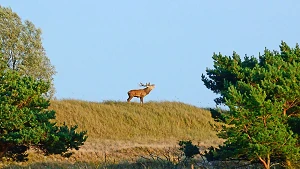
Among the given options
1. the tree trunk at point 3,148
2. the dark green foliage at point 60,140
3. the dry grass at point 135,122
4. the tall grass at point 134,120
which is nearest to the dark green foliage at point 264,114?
the dark green foliage at point 60,140

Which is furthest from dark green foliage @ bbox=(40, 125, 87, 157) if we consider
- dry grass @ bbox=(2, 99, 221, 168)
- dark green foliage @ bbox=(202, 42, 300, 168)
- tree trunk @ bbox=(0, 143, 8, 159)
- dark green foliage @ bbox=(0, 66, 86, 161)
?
dry grass @ bbox=(2, 99, 221, 168)

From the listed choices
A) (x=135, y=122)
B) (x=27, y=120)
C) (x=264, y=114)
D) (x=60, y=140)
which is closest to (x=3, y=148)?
(x=27, y=120)

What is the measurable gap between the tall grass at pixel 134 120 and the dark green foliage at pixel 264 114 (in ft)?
58.2

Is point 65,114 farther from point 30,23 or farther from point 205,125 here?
point 30,23

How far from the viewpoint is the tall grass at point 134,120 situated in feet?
95.8

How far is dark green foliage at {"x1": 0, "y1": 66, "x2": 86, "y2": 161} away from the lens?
42.2 feet

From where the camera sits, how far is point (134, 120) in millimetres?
31062

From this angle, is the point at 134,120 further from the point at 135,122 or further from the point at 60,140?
the point at 60,140

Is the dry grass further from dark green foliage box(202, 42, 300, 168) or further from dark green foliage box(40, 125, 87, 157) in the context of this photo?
dark green foliage box(202, 42, 300, 168)

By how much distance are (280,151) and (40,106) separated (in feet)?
21.8

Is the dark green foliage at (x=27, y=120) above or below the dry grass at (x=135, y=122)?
below

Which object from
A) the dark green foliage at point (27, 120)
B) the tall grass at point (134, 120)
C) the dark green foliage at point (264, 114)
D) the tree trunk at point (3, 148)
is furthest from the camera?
the tall grass at point (134, 120)

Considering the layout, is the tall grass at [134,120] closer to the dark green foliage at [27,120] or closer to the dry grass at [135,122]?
the dry grass at [135,122]

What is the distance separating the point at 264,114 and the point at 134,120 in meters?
22.3
